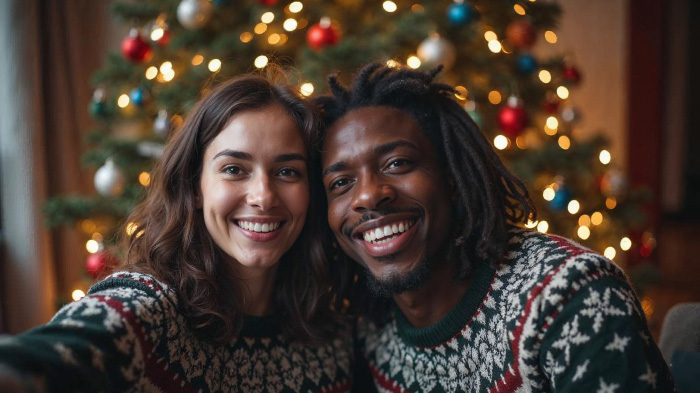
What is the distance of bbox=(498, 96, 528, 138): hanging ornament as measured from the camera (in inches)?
111

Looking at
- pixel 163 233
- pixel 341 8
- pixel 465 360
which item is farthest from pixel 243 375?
pixel 341 8

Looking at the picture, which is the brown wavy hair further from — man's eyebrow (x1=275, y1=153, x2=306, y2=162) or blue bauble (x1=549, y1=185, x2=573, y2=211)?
blue bauble (x1=549, y1=185, x2=573, y2=211)

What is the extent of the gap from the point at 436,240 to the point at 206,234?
0.65 meters

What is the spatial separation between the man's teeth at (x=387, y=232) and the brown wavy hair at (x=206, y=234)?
0.86 feet

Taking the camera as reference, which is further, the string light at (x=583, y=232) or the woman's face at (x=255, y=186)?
the string light at (x=583, y=232)

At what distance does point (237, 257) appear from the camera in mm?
1580

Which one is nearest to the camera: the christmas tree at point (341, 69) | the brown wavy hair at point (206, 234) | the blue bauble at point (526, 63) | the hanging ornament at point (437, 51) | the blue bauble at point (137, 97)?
the brown wavy hair at point (206, 234)

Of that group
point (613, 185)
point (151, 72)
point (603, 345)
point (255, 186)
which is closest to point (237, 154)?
point (255, 186)

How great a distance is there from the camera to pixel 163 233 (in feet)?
5.24

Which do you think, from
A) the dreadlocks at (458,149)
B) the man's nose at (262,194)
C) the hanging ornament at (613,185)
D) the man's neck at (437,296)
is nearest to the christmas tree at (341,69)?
the hanging ornament at (613,185)

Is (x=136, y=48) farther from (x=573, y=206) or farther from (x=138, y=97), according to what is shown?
(x=573, y=206)

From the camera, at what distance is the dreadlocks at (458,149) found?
1576mm

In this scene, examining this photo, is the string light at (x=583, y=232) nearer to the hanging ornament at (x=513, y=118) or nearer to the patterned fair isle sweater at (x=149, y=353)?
the hanging ornament at (x=513, y=118)

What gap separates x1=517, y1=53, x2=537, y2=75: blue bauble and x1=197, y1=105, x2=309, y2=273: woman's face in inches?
71.5
